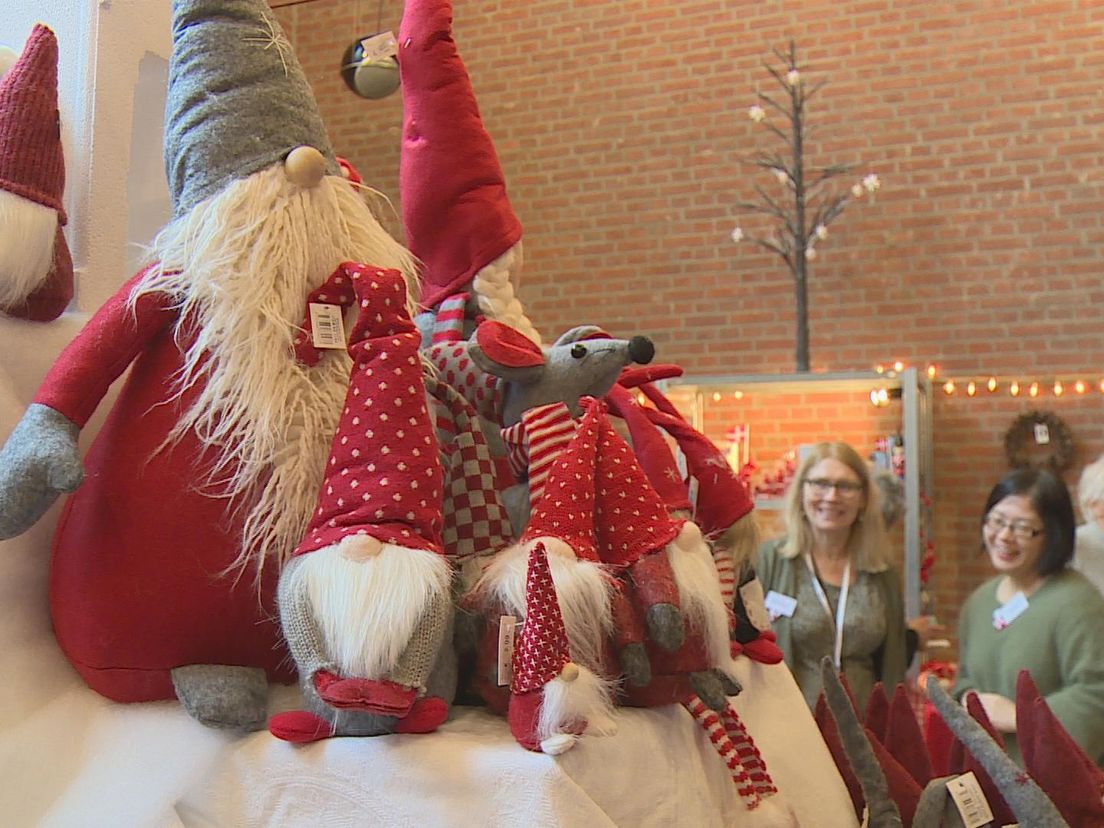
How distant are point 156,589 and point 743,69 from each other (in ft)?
15.1

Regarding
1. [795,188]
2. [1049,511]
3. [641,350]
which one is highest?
[795,188]

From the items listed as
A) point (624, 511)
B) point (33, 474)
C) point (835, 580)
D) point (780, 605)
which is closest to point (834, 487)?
point (835, 580)

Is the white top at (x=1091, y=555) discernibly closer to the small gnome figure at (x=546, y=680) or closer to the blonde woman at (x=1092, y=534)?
the blonde woman at (x=1092, y=534)

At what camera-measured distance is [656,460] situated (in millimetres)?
1255

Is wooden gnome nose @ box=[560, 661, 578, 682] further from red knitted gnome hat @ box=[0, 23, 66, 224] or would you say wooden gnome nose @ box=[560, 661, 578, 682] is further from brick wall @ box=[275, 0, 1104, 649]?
brick wall @ box=[275, 0, 1104, 649]

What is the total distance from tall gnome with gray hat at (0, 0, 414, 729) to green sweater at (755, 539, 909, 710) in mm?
1891

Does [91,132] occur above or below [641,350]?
above

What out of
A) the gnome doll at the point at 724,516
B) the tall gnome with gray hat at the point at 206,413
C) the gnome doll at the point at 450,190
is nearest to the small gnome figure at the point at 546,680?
the tall gnome with gray hat at the point at 206,413

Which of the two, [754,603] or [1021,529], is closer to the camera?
[754,603]

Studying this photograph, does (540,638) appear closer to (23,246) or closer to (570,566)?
(570,566)

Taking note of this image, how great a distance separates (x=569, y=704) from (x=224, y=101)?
0.69m

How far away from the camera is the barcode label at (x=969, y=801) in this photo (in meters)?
1.27

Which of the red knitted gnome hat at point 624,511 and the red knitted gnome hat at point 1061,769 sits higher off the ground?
the red knitted gnome hat at point 624,511

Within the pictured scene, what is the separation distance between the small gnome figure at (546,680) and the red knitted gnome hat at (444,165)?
1.74ft
